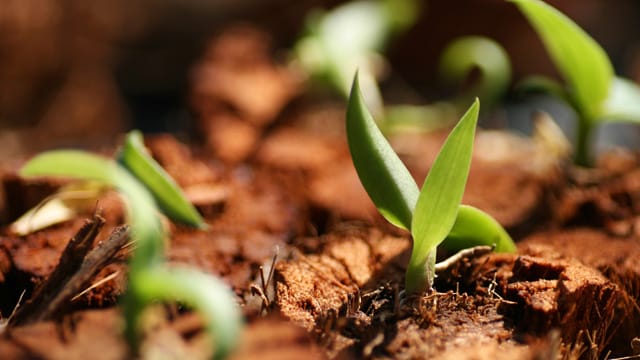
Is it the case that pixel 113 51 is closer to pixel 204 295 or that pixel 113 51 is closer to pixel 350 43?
pixel 350 43

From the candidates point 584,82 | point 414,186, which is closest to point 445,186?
point 414,186

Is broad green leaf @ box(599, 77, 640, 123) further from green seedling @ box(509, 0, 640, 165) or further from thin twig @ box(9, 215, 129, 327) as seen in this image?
thin twig @ box(9, 215, 129, 327)

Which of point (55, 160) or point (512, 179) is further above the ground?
point (55, 160)

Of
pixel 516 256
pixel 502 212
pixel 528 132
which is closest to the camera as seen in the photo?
pixel 516 256

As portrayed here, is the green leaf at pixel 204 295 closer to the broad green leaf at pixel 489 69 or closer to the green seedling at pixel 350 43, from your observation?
the broad green leaf at pixel 489 69

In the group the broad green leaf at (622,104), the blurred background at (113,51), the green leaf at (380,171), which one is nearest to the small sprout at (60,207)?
the green leaf at (380,171)

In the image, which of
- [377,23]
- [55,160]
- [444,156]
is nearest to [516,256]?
[444,156]

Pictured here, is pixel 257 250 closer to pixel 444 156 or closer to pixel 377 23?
pixel 444 156
